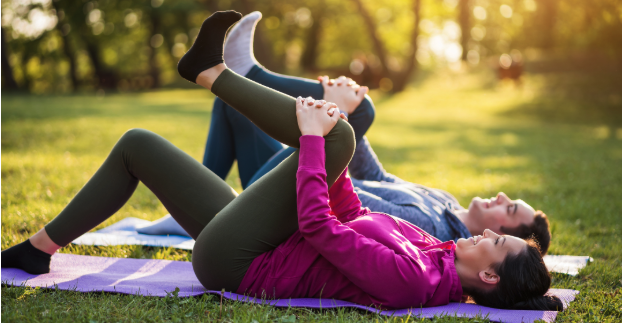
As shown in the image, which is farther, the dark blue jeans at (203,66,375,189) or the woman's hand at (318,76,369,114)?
the dark blue jeans at (203,66,375,189)

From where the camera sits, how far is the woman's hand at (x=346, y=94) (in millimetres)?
3268

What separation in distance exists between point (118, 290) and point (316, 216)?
4.20ft

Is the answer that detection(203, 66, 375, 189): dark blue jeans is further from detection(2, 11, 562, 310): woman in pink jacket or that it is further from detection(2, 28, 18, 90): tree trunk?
detection(2, 28, 18, 90): tree trunk

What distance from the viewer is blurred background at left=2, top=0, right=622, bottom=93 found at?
2470 centimetres

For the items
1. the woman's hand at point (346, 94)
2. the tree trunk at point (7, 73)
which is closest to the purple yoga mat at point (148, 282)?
the woman's hand at point (346, 94)

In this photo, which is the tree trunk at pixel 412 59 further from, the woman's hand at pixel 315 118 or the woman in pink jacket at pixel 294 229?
the woman's hand at pixel 315 118

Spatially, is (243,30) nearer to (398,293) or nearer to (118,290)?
(118,290)

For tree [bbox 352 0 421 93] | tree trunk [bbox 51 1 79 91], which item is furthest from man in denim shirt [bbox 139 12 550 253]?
tree trunk [bbox 51 1 79 91]

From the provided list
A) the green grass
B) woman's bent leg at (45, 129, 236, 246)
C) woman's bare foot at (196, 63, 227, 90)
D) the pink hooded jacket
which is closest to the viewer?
the pink hooded jacket

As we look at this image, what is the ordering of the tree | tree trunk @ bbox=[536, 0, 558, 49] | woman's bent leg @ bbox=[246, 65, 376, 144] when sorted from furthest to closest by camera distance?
tree trunk @ bbox=[536, 0, 558, 49] → the tree → woman's bent leg @ bbox=[246, 65, 376, 144]

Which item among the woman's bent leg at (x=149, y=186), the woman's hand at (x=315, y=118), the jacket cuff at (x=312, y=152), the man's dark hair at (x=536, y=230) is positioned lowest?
the man's dark hair at (x=536, y=230)

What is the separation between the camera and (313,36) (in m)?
37.2

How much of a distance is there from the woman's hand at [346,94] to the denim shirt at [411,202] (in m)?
0.49

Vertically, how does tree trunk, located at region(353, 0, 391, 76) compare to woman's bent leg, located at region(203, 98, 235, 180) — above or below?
above
